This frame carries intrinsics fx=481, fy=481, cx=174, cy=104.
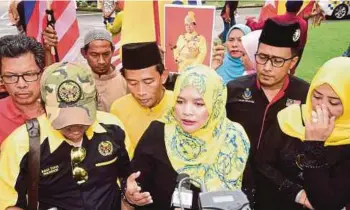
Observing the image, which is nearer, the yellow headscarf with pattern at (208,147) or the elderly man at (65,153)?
the elderly man at (65,153)

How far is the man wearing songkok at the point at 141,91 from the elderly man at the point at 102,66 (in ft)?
1.69

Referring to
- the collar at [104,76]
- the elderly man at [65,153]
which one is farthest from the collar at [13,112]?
the collar at [104,76]

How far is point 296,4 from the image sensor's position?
18.6 ft

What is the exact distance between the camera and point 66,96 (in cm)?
251

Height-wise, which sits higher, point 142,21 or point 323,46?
point 142,21

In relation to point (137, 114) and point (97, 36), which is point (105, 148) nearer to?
point (137, 114)

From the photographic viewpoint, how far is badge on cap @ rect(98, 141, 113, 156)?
8.74 feet

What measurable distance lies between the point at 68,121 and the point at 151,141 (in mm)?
484

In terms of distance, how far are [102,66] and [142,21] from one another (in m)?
0.57

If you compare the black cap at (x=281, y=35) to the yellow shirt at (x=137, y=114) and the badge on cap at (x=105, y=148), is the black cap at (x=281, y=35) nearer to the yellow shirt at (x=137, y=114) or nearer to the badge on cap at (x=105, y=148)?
the yellow shirt at (x=137, y=114)

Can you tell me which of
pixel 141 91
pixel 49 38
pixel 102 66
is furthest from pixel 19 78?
pixel 49 38

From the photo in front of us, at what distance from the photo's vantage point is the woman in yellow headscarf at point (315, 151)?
99.5 inches

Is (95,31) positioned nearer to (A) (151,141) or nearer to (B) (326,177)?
(A) (151,141)

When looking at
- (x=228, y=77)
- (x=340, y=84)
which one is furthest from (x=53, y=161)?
(x=228, y=77)
